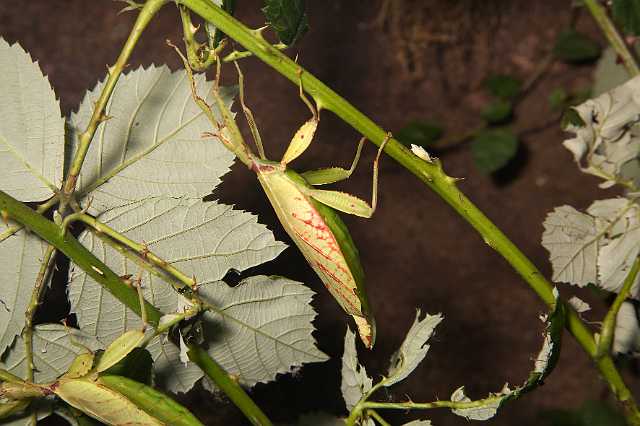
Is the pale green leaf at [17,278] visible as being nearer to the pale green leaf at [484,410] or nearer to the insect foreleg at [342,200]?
the insect foreleg at [342,200]

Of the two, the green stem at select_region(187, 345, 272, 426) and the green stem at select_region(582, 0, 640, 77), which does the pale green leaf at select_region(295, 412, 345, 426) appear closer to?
the green stem at select_region(187, 345, 272, 426)

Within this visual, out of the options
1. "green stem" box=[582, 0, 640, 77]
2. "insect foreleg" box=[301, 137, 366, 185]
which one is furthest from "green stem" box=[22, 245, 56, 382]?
Answer: "green stem" box=[582, 0, 640, 77]

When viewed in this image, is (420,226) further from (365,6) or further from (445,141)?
(365,6)

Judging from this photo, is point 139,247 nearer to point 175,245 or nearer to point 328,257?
point 175,245

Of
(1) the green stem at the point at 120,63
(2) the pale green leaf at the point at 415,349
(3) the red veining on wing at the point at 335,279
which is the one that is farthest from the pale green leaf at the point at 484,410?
(1) the green stem at the point at 120,63

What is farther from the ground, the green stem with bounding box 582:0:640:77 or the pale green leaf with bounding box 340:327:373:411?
the green stem with bounding box 582:0:640:77

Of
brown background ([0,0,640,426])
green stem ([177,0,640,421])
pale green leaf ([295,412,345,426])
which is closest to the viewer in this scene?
green stem ([177,0,640,421])

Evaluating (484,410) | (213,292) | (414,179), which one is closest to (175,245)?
(213,292)

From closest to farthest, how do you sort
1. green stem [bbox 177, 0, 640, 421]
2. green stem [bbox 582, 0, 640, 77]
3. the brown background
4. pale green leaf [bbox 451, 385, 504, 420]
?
green stem [bbox 177, 0, 640, 421]
pale green leaf [bbox 451, 385, 504, 420]
green stem [bbox 582, 0, 640, 77]
the brown background
